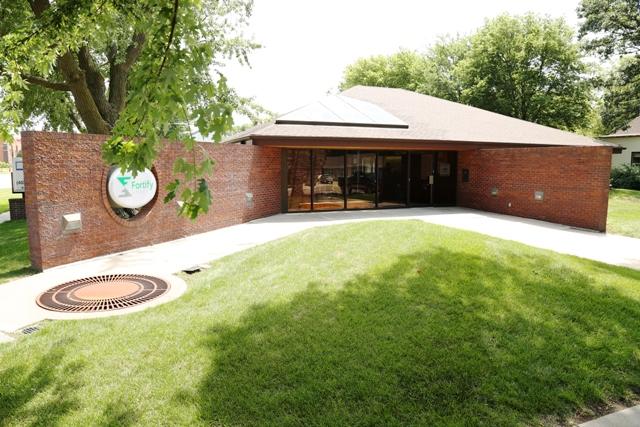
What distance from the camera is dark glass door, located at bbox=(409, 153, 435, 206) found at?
17.1m

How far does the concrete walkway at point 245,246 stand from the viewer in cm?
607

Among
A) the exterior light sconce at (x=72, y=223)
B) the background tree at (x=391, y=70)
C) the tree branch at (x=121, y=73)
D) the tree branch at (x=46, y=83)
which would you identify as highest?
the background tree at (x=391, y=70)

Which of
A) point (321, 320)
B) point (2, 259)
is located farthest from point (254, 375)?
point (2, 259)

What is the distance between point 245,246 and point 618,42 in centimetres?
3077

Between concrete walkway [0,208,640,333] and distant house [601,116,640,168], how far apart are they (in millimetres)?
25306

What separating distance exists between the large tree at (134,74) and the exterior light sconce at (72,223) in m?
1.95

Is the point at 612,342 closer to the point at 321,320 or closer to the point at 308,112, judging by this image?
the point at 321,320

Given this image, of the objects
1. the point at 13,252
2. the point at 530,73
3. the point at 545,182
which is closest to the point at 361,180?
the point at 545,182

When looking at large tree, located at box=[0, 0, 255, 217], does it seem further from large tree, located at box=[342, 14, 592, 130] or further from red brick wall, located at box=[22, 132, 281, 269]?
large tree, located at box=[342, 14, 592, 130]

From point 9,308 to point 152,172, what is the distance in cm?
444

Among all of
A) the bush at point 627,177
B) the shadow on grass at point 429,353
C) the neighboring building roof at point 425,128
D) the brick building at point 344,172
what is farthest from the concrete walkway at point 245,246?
the bush at point 627,177

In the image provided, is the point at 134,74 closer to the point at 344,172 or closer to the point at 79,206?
the point at 79,206

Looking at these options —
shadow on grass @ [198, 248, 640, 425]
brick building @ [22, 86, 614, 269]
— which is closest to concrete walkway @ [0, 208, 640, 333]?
brick building @ [22, 86, 614, 269]

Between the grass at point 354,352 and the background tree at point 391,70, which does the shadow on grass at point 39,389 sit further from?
the background tree at point 391,70
